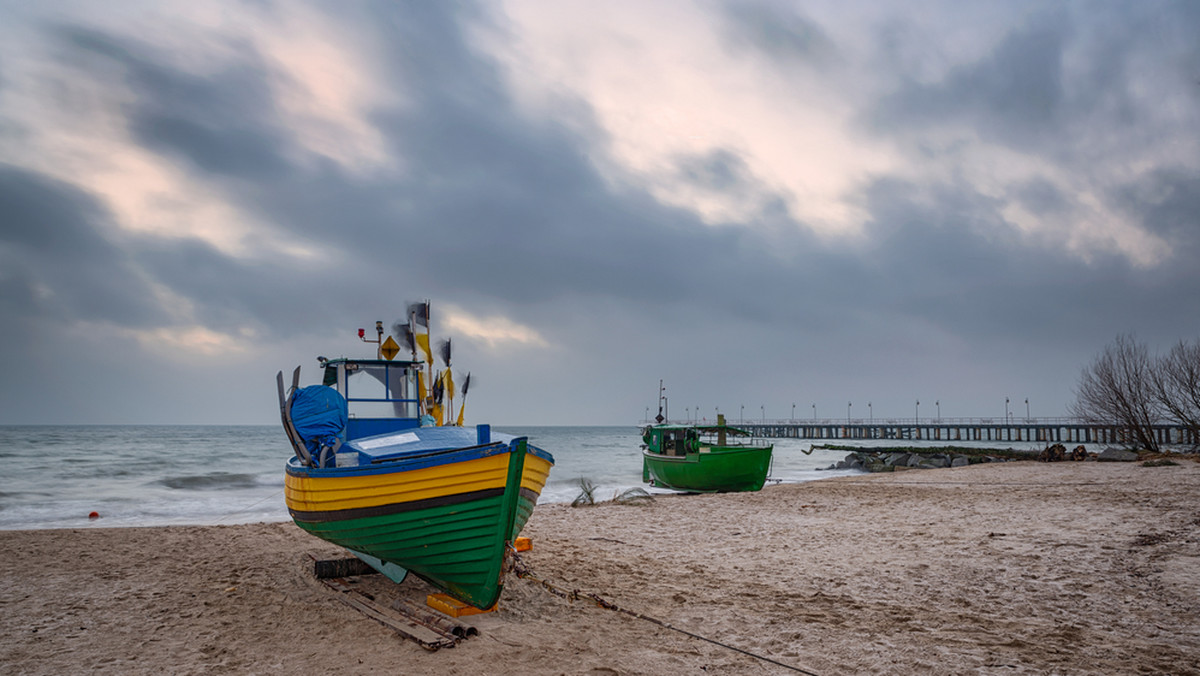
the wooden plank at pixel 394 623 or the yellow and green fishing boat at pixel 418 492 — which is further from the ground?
the yellow and green fishing boat at pixel 418 492

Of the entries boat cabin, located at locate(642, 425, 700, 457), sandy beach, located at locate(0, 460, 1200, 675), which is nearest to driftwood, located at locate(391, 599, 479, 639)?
sandy beach, located at locate(0, 460, 1200, 675)

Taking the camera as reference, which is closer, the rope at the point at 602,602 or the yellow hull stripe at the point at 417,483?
the rope at the point at 602,602

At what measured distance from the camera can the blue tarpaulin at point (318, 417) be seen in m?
7.17

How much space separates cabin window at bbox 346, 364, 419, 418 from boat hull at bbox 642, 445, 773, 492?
1347 centimetres

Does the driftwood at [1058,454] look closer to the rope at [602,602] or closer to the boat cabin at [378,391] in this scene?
the rope at [602,602]

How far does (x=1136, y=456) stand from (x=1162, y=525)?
21.5m

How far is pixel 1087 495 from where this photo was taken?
1518 cm

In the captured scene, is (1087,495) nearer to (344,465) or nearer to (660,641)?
(660,641)

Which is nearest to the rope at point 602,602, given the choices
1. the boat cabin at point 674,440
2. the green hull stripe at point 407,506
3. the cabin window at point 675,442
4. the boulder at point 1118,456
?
the green hull stripe at point 407,506

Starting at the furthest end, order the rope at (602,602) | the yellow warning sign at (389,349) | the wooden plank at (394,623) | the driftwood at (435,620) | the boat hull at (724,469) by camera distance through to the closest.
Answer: the boat hull at (724,469) → the yellow warning sign at (389,349) → the driftwood at (435,620) → the wooden plank at (394,623) → the rope at (602,602)

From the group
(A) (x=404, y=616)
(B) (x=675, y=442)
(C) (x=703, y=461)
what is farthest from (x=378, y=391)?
(B) (x=675, y=442)

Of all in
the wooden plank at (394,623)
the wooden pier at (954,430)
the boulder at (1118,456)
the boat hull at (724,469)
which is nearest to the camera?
the wooden plank at (394,623)

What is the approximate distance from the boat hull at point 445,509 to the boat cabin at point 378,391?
2135 mm

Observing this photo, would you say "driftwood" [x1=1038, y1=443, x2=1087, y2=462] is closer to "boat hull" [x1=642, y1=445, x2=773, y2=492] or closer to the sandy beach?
"boat hull" [x1=642, y1=445, x2=773, y2=492]
